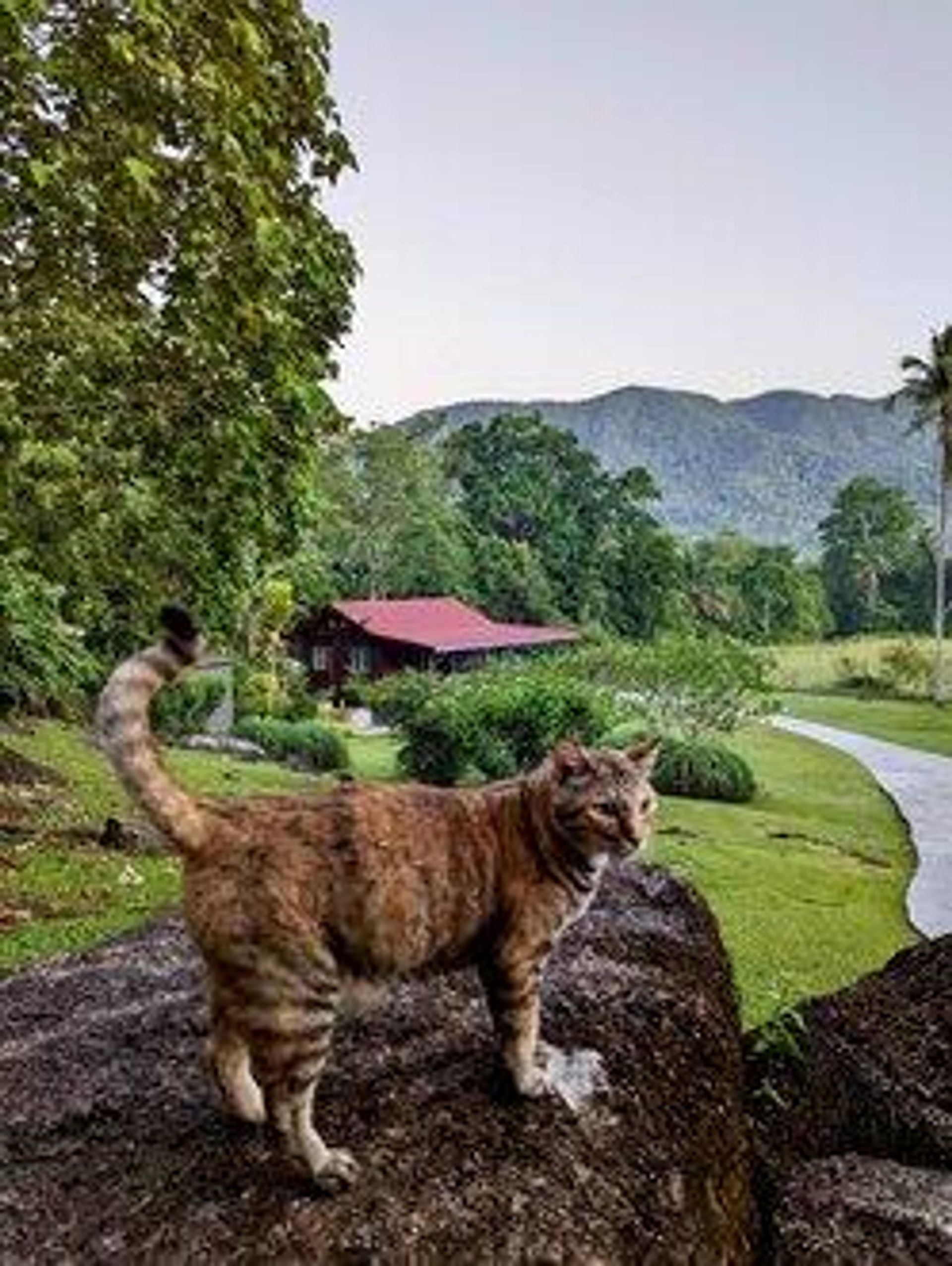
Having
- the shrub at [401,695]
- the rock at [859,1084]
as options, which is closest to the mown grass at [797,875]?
the rock at [859,1084]

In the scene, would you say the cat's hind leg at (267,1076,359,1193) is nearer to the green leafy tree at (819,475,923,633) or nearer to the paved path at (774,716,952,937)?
the paved path at (774,716,952,937)

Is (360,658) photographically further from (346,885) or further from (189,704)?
(346,885)

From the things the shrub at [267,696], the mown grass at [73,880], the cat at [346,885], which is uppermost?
the cat at [346,885]

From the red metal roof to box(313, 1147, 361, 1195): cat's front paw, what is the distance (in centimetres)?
6529

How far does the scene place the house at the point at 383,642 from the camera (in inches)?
2847

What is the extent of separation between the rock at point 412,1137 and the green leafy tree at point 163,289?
7943mm

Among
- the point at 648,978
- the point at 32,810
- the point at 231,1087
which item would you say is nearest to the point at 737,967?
the point at 32,810

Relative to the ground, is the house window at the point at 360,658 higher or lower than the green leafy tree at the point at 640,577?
lower

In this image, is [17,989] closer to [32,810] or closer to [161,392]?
[161,392]

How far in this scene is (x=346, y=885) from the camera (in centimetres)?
571

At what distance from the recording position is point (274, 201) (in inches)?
608

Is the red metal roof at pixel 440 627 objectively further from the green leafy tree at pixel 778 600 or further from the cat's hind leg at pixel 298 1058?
the cat's hind leg at pixel 298 1058

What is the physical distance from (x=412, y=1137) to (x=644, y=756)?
202 centimetres

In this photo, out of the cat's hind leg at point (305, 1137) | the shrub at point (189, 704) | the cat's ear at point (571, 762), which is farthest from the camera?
the shrub at point (189, 704)
